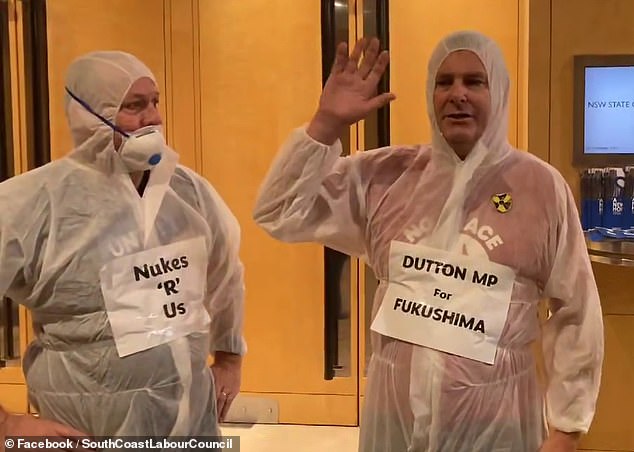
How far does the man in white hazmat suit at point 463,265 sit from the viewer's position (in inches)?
54.9

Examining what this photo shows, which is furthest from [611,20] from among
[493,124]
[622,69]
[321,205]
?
[321,205]

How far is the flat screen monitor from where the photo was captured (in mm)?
2338

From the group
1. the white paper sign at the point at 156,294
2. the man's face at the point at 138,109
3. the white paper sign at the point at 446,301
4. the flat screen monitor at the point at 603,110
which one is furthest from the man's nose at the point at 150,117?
the flat screen monitor at the point at 603,110

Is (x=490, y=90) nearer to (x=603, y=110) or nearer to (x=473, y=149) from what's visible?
(x=473, y=149)

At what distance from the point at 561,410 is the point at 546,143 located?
112 cm

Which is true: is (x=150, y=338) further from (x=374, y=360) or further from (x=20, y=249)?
(x=374, y=360)

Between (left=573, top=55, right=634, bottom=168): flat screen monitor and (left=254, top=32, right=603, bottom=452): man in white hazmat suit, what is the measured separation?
3.23ft

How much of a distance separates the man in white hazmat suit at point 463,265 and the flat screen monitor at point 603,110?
0.99 m

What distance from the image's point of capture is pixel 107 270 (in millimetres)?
1371

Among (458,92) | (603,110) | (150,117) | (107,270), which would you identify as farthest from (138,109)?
(603,110)

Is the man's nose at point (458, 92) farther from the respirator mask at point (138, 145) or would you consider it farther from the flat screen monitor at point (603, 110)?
the flat screen monitor at point (603, 110)

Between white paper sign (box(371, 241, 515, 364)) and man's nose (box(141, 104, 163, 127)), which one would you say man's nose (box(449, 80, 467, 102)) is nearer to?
white paper sign (box(371, 241, 515, 364))

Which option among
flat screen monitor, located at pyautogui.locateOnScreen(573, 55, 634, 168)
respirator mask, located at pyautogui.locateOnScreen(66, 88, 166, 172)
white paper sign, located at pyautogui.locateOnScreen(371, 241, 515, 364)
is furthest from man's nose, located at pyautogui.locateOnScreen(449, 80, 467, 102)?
flat screen monitor, located at pyautogui.locateOnScreen(573, 55, 634, 168)

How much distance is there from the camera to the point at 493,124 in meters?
1.44
